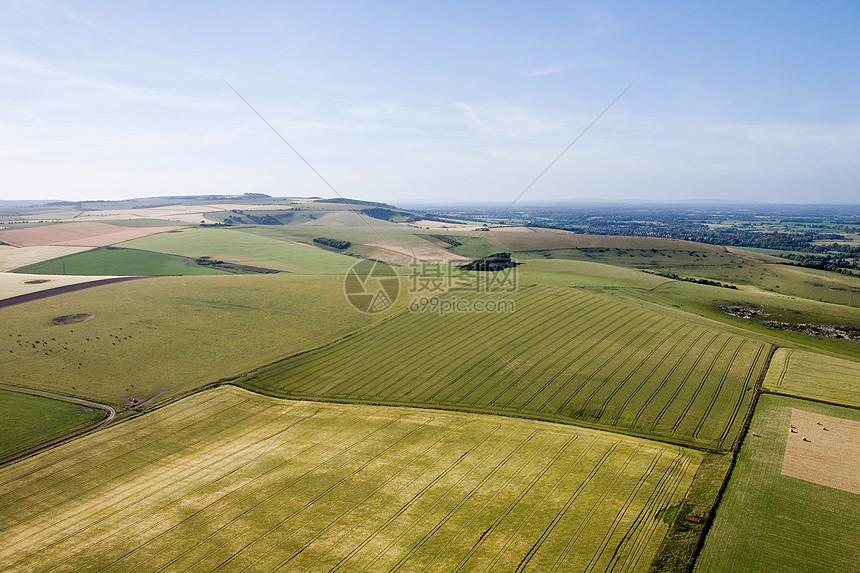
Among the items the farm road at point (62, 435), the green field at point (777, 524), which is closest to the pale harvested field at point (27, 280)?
the farm road at point (62, 435)

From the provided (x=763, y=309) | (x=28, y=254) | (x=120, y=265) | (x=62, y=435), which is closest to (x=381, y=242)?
(x=120, y=265)

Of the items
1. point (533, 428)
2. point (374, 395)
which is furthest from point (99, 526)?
point (533, 428)

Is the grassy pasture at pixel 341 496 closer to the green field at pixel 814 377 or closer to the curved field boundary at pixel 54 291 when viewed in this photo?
the green field at pixel 814 377

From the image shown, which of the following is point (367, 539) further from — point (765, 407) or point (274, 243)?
point (274, 243)

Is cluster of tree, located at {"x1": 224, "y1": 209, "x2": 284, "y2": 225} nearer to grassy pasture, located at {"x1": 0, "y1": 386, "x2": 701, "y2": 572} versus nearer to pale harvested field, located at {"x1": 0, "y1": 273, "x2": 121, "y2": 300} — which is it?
pale harvested field, located at {"x1": 0, "y1": 273, "x2": 121, "y2": 300}

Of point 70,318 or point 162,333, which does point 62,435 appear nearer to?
point 162,333
